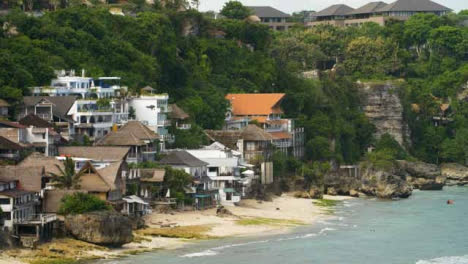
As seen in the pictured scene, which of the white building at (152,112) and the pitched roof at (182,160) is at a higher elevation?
the white building at (152,112)

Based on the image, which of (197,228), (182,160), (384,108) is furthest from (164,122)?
(384,108)

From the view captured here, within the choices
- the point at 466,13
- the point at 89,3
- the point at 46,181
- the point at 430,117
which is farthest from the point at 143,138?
the point at 466,13

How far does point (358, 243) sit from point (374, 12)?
96720 mm

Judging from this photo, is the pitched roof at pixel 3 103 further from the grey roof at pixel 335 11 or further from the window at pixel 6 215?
the grey roof at pixel 335 11

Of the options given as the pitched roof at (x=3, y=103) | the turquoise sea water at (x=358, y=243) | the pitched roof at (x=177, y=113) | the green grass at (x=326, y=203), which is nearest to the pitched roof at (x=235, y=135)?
the pitched roof at (x=177, y=113)

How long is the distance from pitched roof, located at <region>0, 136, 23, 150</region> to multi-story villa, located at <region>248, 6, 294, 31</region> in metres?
98.8

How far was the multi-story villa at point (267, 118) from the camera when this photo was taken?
106 m

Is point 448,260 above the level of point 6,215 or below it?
below

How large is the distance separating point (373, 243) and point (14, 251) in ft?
71.1

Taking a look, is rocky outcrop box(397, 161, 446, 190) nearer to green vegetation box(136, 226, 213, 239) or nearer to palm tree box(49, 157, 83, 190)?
green vegetation box(136, 226, 213, 239)

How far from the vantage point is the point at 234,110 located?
108 m

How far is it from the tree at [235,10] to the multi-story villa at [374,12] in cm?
2639

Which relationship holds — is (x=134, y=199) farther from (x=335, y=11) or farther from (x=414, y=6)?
(x=335, y=11)

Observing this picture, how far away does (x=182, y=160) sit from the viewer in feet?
273
